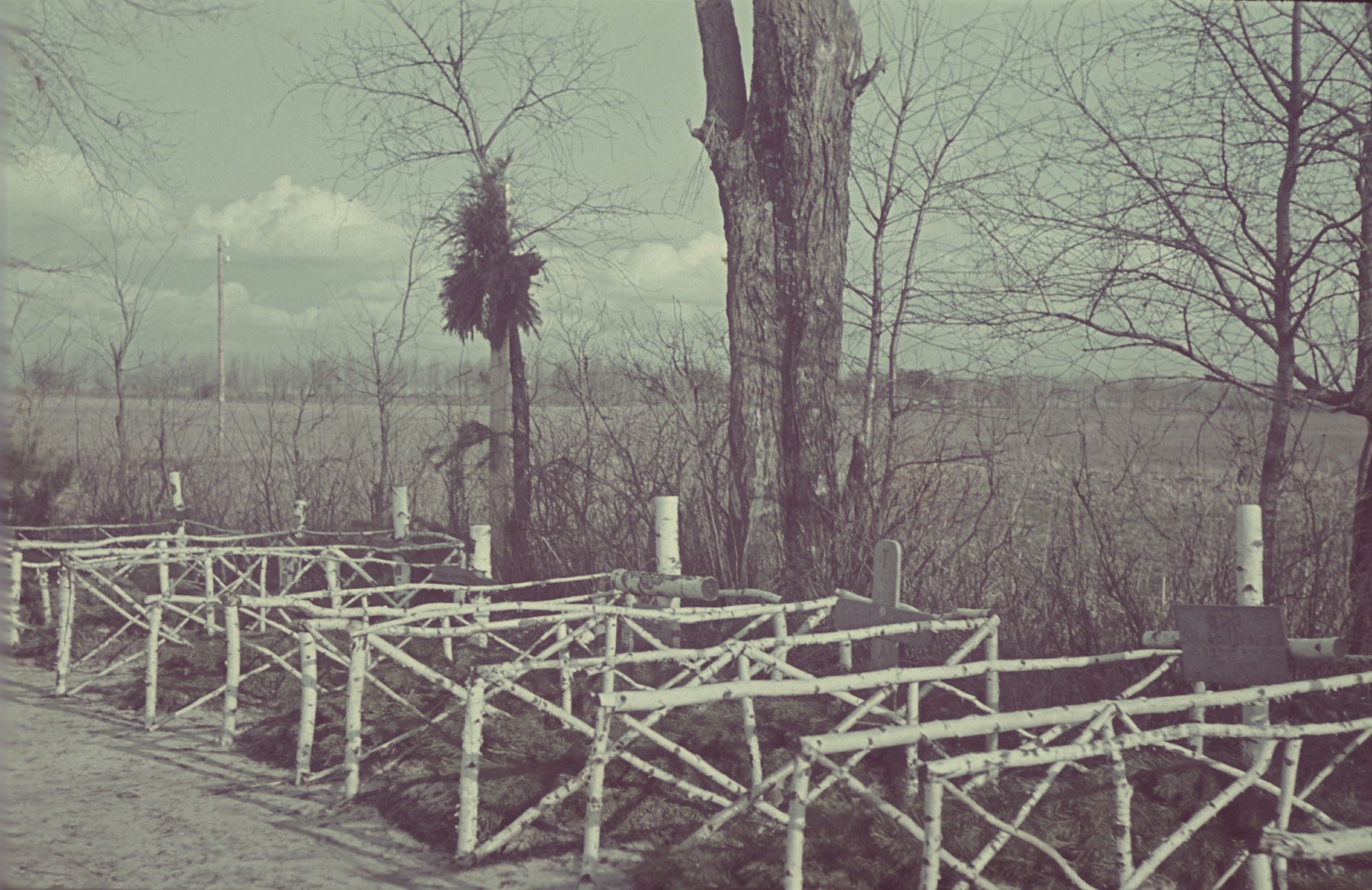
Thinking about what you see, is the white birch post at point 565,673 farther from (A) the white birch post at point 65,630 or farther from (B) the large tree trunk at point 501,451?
(B) the large tree trunk at point 501,451

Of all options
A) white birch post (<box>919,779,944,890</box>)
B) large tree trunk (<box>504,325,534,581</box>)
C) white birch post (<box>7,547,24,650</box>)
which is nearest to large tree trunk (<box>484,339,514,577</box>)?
large tree trunk (<box>504,325,534,581</box>)

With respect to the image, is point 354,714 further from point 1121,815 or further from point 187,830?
point 1121,815

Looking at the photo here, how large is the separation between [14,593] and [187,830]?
6.77 m

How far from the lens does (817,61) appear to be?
9.16 meters

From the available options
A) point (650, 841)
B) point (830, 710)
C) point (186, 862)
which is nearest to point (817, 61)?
point (830, 710)

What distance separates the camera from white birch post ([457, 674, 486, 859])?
4.91m

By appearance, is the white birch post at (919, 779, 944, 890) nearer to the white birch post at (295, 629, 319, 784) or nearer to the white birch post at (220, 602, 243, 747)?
the white birch post at (295, 629, 319, 784)

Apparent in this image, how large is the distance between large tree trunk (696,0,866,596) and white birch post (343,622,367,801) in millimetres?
3874

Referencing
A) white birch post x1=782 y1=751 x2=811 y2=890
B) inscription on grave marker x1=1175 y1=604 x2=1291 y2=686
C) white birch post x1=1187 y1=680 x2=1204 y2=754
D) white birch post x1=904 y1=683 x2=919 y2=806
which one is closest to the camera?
white birch post x1=782 y1=751 x2=811 y2=890

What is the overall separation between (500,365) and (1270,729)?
886 centimetres

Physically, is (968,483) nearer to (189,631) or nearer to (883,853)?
(883,853)

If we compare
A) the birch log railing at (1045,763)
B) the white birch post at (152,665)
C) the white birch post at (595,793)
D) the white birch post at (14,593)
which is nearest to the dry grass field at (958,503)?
the white birch post at (14,593)

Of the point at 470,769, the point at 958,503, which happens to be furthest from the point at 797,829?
the point at 958,503

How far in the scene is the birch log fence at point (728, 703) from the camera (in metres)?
4.09
